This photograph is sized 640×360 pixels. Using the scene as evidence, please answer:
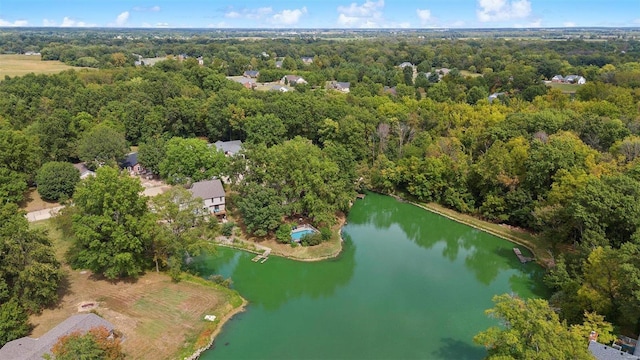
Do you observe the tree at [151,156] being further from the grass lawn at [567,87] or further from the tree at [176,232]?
the grass lawn at [567,87]

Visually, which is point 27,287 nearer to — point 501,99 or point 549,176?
point 549,176

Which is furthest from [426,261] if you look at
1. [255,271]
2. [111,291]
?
[111,291]

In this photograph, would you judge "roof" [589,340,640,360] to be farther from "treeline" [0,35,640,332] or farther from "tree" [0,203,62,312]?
"tree" [0,203,62,312]

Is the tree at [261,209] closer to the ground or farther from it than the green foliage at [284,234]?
farther from it

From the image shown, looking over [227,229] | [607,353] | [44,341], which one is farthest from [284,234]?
[607,353]

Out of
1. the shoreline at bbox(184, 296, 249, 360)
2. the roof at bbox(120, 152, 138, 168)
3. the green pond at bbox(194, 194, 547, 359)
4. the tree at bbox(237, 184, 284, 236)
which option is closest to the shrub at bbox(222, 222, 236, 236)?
the green pond at bbox(194, 194, 547, 359)

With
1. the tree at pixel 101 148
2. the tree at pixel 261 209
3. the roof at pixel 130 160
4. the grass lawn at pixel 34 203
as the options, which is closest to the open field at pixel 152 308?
the tree at pixel 261 209
